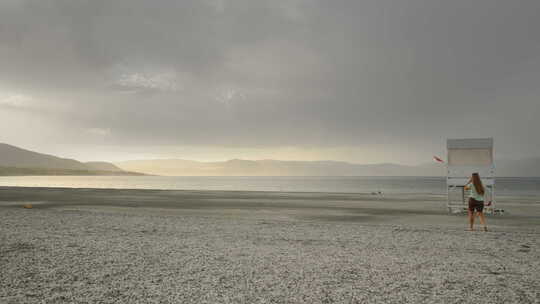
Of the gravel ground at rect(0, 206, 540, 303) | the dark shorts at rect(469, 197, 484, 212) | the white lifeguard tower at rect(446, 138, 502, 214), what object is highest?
the white lifeguard tower at rect(446, 138, 502, 214)

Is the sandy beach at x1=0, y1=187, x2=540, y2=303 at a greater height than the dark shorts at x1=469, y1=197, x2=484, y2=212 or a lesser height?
lesser

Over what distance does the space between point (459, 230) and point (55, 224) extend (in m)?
16.4

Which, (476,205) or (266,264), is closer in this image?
(266,264)

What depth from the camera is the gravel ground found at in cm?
676

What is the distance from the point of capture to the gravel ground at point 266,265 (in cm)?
676

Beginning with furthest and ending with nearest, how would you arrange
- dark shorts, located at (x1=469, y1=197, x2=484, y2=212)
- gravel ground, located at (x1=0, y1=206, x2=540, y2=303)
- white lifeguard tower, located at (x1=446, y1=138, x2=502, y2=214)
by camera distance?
white lifeguard tower, located at (x1=446, y1=138, x2=502, y2=214) → dark shorts, located at (x1=469, y1=197, x2=484, y2=212) → gravel ground, located at (x1=0, y1=206, x2=540, y2=303)

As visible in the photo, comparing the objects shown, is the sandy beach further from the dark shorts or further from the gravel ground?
the dark shorts

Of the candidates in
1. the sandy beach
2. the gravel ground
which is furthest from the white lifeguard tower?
the gravel ground

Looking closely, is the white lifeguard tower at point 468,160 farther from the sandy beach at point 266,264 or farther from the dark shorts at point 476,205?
the dark shorts at point 476,205

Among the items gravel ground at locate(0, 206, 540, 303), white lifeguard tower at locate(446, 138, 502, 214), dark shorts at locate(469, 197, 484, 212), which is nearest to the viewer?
gravel ground at locate(0, 206, 540, 303)

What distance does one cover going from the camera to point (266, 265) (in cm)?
896

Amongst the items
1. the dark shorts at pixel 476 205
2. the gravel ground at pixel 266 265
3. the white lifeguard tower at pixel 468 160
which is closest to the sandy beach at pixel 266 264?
the gravel ground at pixel 266 265

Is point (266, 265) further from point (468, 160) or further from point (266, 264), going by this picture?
point (468, 160)

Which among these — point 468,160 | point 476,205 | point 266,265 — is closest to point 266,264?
point 266,265
